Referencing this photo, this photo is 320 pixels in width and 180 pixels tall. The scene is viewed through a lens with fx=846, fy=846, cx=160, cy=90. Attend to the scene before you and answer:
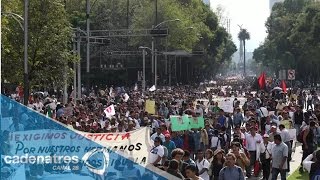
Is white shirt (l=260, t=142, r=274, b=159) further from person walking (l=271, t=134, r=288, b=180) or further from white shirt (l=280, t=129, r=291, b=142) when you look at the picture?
person walking (l=271, t=134, r=288, b=180)

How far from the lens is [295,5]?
139 m

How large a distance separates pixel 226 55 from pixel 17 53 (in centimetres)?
12600

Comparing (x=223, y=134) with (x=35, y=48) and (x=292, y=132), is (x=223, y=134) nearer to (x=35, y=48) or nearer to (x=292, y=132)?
(x=292, y=132)

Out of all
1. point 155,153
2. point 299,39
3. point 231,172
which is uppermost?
point 299,39

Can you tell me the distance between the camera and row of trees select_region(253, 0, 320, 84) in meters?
89.1

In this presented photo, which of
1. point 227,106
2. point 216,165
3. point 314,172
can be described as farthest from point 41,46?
point 314,172

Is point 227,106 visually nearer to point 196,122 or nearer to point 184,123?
point 196,122

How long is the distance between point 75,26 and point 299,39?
35.2 m

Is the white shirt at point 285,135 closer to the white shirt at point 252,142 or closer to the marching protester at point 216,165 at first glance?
the white shirt at point 252,142

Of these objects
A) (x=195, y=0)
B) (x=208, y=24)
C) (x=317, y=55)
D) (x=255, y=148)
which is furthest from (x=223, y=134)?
(x=208, y=24)

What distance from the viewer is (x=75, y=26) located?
69188 mm
